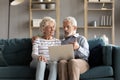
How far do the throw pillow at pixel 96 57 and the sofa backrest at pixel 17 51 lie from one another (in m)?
0.87

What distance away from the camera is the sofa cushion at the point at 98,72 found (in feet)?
10.5

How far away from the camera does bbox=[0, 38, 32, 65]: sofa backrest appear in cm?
382

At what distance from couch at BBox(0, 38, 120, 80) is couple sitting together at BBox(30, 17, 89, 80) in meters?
0.14

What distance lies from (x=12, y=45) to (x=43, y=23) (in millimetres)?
604

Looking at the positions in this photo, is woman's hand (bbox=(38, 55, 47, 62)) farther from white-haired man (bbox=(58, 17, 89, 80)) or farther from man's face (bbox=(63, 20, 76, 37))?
man's face (bbox=(63, 20, 76, 37))

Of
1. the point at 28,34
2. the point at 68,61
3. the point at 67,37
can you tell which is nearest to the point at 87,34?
the point at 28,34

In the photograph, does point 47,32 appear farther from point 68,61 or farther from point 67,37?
point 68,61

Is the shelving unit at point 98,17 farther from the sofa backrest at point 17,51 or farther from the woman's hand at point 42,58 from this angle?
the woman's hand at point 42,58

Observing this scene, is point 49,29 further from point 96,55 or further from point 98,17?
point 98,17

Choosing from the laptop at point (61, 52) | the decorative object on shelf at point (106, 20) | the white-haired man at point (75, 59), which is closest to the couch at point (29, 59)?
the white-haired man at point (75, 59)

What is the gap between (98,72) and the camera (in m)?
3.25

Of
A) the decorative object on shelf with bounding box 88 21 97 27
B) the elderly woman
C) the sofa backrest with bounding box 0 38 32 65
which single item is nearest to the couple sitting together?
the elderly woman

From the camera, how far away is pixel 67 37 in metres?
3.65

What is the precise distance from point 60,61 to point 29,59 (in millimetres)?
759
